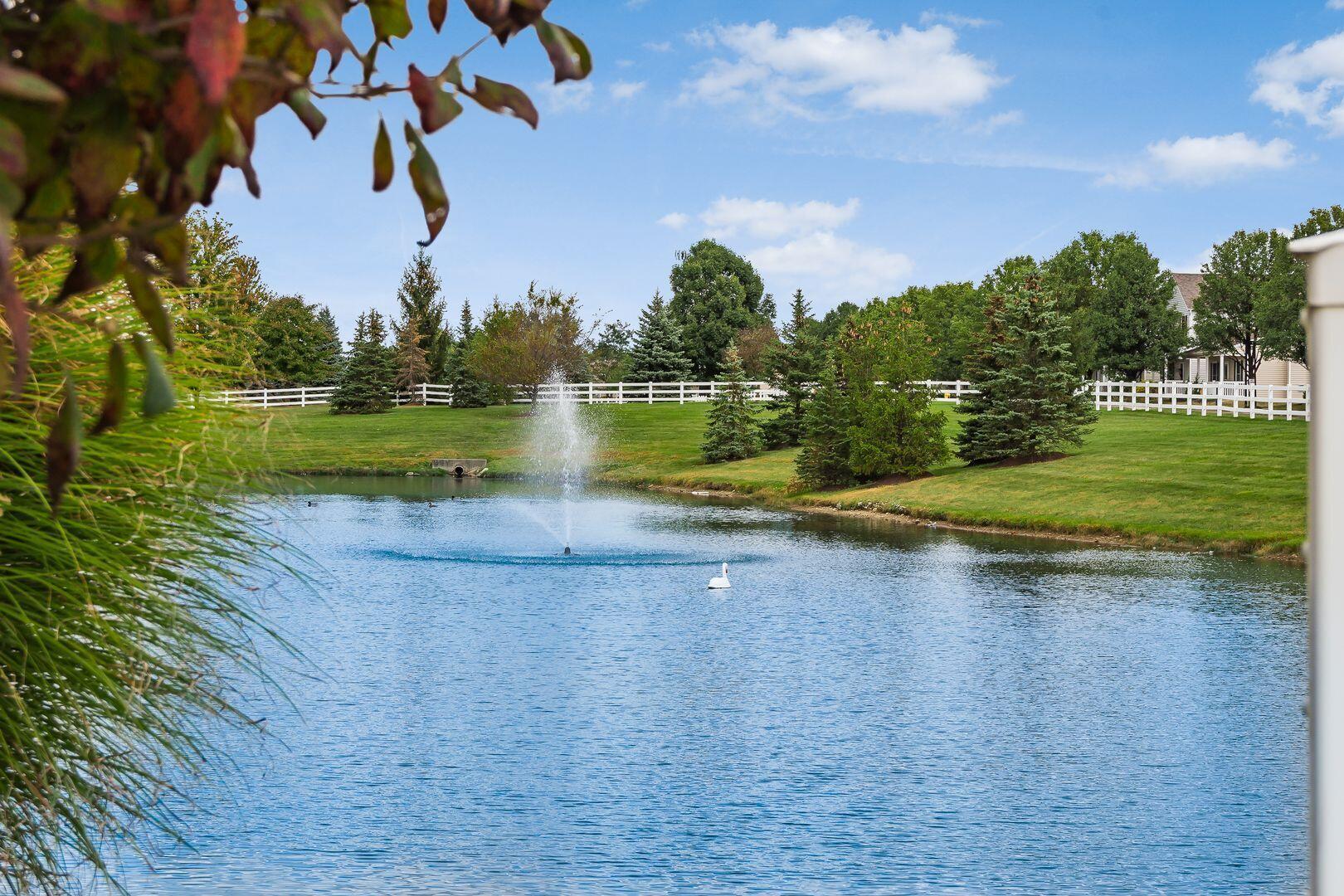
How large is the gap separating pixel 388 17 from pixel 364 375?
57.6 metres

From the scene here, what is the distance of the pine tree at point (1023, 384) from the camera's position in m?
34.3

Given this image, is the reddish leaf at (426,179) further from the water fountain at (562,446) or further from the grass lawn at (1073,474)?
the water fountain at (562,446)

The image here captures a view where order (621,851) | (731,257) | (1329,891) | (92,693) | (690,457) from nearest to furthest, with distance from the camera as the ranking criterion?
(1329,891) < (92,693) < (621,851) < (690,457) < (731,257)

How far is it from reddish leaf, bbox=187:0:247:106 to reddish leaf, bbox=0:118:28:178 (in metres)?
0.15

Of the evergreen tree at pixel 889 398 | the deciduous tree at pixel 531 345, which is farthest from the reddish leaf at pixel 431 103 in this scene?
the deciduous tree at pixel 531 345

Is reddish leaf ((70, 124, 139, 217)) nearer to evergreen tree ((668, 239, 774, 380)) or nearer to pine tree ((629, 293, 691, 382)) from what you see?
pine tree ((629, 293, 691, 382))

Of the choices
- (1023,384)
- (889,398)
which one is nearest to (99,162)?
(889,398)

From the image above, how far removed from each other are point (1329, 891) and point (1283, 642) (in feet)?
52.7

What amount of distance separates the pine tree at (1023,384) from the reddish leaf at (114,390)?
111ft

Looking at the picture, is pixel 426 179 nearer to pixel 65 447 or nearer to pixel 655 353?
pixel 65 447

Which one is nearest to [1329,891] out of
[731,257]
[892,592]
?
[892,592]

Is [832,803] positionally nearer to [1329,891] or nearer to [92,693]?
[92,693]

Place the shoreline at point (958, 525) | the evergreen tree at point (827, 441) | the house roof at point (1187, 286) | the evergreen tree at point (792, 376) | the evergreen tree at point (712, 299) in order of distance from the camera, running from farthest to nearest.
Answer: the evergreen tree at point (712, 299)
the house roof at point (1187, 286)
the evergreen tree at point (792, 376)
the evergreen tree at point (827, 441)
the shoreline at point (958, 525)

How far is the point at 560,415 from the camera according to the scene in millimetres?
56875
